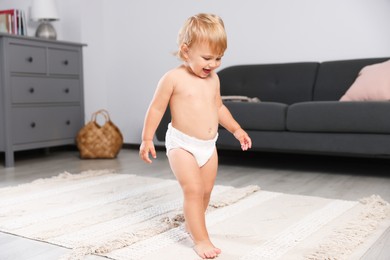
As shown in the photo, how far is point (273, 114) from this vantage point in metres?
2.71

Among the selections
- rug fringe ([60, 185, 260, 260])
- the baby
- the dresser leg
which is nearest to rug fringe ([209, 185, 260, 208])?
rug fringe ([60, 185, 260, 260])

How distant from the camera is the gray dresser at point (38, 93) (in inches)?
122

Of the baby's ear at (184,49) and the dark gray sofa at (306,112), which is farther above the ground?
the baby's ear at (184,49)

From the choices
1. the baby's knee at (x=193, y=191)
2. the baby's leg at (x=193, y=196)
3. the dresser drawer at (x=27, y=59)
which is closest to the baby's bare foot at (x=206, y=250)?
the baby's leg at (x=193, y=196)

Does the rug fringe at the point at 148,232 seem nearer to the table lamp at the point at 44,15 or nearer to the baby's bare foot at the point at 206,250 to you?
the baby's bare foot at the point at 206,250

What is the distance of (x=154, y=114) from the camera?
140 centimetres

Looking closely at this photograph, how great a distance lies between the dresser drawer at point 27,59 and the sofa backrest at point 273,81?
1.34m

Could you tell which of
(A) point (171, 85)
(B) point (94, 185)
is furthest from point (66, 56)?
(A) point (171, 85)

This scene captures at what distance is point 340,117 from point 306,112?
20 centimetres

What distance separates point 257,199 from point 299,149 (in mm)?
780

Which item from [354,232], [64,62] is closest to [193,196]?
[354,232]

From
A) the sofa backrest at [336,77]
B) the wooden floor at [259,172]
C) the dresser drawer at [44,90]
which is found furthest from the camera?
the dresser drawer at [44,90]

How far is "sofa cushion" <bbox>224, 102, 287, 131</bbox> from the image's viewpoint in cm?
271

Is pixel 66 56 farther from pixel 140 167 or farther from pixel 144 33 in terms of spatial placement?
pixel 140 167
